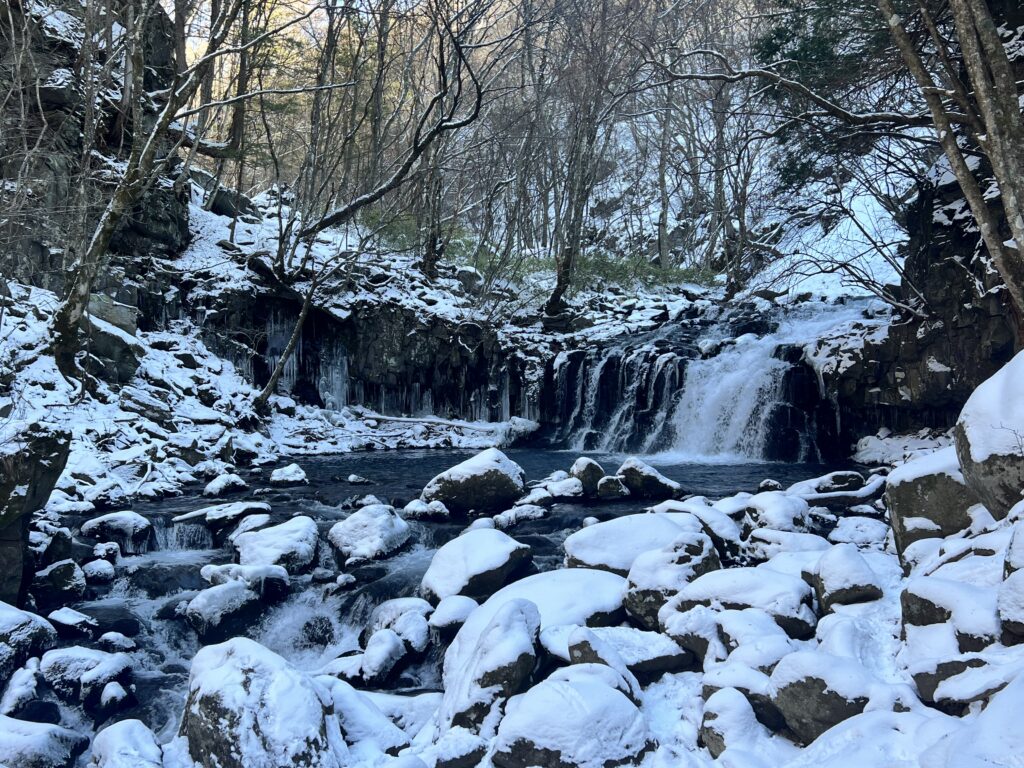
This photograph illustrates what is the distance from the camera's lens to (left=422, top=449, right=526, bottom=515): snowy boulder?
26.9 ft

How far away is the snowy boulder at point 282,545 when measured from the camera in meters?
6.39

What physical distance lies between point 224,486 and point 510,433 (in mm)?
6699

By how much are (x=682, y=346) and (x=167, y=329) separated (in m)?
10.4

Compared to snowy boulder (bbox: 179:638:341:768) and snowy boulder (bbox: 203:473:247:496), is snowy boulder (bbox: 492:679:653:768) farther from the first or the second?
snowy boulder (bbox: 203:473:247:496)

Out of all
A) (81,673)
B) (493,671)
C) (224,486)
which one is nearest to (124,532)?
(224,486)

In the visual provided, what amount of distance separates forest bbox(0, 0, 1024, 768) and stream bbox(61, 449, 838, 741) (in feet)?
0.13

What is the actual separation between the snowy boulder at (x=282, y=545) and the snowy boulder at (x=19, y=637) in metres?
1.73

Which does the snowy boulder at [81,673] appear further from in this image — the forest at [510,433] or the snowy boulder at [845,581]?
the snowy boulder at [845,581]

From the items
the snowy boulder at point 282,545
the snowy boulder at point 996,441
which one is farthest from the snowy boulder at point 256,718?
the snowy boulder at point 996,441

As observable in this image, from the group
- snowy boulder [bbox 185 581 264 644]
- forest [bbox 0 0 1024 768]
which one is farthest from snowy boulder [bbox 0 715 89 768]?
snowy boulder [bbox 185 581 264 644]

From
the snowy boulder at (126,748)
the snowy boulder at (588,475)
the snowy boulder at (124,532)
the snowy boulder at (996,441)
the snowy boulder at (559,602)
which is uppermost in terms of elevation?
the snowy boulder at (996,441)

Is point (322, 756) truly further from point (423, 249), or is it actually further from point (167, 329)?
point (423, 249)

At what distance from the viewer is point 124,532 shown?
7.16 meters

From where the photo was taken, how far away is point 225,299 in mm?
14148
